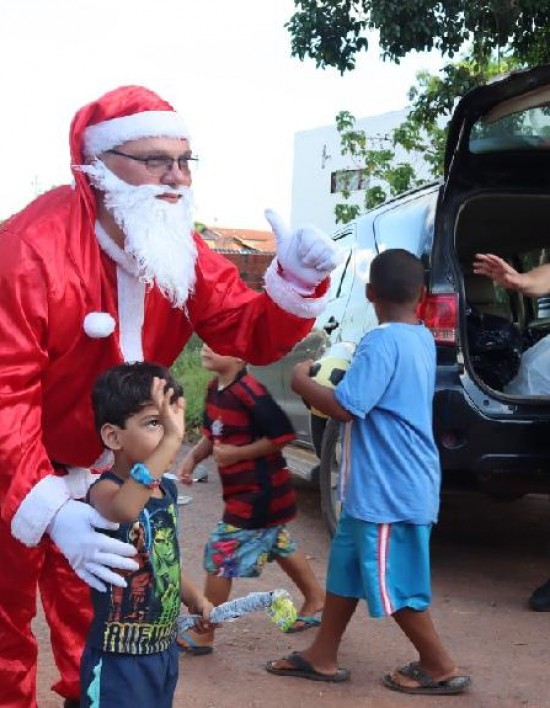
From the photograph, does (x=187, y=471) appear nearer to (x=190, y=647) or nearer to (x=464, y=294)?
(x=190, y=647)

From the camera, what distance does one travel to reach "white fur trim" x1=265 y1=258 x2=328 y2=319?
2.90 meters

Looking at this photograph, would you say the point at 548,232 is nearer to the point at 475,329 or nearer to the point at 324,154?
the point at 475,329

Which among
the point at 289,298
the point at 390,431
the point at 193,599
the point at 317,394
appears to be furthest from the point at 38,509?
the point at 390,431

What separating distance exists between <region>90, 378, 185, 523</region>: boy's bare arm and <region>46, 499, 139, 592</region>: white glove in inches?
1.6

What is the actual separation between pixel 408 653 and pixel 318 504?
281 centimetres

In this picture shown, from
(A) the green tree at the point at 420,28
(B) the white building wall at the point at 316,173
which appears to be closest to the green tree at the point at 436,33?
(A) the green tree at the point at 420,28

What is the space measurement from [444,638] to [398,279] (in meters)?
1.51

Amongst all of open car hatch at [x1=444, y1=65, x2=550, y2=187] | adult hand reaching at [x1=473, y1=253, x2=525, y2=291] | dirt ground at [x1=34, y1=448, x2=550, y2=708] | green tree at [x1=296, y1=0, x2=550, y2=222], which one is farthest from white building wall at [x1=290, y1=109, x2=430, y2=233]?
adult hand reaching at [x1=473, y1=253, x2=525, y2=291]

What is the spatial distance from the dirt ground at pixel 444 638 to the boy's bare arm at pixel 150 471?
1.29 metres

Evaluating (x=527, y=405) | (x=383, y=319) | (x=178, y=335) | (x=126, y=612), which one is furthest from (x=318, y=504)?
(x=126, y=612)

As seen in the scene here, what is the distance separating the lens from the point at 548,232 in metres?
5.95

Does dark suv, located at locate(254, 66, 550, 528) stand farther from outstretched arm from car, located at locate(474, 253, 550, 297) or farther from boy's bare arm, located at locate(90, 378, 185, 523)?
boy's bare arm, located at locate(90, 378, 185, 523)

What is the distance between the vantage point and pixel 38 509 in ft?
7.88

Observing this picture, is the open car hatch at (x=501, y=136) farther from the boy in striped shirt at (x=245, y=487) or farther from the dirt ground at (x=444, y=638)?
the dirt ground at (x=444, y=638)
